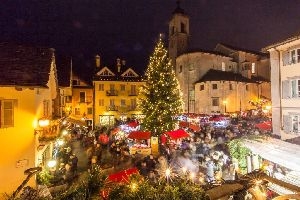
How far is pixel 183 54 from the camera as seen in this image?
5359 centimetres

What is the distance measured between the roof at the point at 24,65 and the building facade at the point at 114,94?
33583 millimetres

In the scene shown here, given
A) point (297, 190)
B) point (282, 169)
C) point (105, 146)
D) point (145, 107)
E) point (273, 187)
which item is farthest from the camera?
point (145, 107)

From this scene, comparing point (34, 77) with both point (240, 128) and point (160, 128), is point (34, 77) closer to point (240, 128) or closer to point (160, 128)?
point (160, 128)

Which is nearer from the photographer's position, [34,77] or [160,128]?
[34,77]

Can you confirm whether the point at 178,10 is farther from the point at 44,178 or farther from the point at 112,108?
the point at 44,178

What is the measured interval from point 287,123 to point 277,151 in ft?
34.1

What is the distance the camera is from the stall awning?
1301cm

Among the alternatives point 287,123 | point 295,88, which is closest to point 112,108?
point 287,123

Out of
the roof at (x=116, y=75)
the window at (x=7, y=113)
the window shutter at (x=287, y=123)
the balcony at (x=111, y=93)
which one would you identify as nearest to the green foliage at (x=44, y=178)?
the window at (x=7, y=113)

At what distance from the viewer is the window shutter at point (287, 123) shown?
77.2 ft

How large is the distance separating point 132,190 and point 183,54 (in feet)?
163

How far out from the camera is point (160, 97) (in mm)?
31156

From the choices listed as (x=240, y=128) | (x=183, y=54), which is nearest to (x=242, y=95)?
(x=183, y=54)

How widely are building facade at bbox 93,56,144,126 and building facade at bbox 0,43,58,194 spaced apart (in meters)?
34.6
